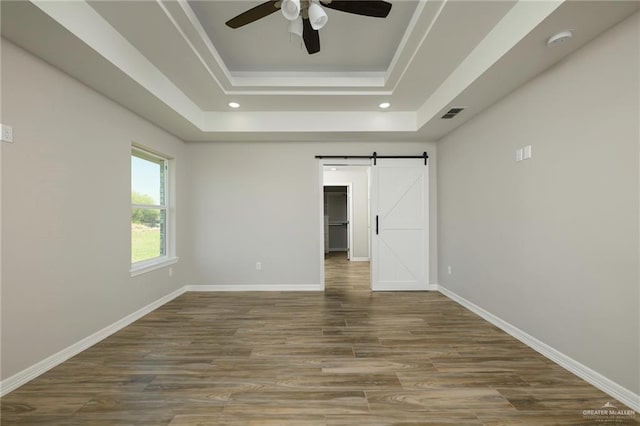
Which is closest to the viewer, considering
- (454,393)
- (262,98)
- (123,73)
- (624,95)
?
(624,95)

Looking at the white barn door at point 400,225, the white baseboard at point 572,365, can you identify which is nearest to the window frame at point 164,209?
the white barn door at point 400,225

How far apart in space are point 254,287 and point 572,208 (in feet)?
13.2

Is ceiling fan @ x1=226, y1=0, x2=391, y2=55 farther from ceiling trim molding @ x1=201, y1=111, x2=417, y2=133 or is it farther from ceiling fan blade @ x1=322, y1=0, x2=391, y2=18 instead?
ceiling trim molding @ x1=201, y1=111, x2=417, y2=133

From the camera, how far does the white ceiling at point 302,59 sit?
190 cm

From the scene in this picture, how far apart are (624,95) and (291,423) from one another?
9.48 ft

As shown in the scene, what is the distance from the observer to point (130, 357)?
2.39 m

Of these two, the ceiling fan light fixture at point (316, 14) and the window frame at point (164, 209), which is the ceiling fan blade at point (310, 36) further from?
the window frame at point (164, 209)

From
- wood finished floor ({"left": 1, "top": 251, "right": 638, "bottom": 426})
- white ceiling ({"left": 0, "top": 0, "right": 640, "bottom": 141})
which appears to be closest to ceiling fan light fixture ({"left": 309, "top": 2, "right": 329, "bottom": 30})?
white ceiling ({"left": 0, "top": 0, "right": 640, "bottom": 141})

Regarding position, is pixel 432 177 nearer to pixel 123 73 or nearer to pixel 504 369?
pixel 504 369

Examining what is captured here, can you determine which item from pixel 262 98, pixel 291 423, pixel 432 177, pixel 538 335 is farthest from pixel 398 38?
pixel 291 423

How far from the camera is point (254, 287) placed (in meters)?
4.54

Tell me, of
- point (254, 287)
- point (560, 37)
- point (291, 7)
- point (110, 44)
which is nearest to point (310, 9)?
point (291, 7)

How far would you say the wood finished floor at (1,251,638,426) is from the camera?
5.59 feet

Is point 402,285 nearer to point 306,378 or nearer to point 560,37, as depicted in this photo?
point 306,378
